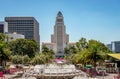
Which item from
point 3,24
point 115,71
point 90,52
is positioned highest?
point 3,24

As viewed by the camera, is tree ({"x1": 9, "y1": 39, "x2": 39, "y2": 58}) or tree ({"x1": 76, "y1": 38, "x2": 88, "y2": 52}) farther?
tree ({"x1": 9, "y1": 39, "x2": 39, "y2": 58})

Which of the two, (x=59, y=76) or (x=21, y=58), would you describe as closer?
(x=59, y=76)

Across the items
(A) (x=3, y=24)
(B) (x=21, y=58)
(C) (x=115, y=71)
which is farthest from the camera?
(A) (x=3, y=24)

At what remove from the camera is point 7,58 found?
62125mm

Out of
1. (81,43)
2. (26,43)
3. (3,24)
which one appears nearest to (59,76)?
(81,43)

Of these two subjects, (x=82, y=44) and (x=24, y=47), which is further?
(x=24, y=47)

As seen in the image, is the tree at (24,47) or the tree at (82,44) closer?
the tree at (82,44)

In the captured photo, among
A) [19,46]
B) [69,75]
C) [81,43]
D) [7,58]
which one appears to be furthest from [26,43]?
[69,75]

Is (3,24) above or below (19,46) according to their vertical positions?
above

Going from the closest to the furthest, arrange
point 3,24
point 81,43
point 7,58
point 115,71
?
point 115,71, point 7,58, point 81,43, point 3,24

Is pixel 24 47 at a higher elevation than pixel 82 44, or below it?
below

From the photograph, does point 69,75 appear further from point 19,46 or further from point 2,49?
point 19,46

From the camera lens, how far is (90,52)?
58.8m

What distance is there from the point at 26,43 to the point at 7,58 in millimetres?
78933
